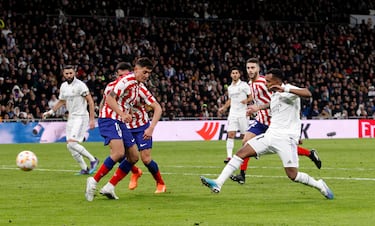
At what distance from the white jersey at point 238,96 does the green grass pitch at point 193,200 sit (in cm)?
292

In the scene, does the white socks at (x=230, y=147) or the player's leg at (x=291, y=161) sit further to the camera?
the white socks at (x=230, y=147)

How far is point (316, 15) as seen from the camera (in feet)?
187

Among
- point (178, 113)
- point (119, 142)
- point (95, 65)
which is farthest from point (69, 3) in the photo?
point (119, 142)

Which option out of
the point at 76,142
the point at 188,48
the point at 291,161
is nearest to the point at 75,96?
the point at 76,142

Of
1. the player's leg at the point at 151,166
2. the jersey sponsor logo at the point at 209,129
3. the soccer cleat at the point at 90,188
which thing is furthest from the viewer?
the jersey sponsor logo at the point at 209,129

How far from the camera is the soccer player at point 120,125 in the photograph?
45.3 ft

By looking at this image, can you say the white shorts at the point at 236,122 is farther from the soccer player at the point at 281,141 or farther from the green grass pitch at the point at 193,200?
the soccer player at the point at 281,141

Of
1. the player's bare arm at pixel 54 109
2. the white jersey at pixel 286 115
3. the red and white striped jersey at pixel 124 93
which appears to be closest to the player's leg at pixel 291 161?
the white jersey at pixel 286 115

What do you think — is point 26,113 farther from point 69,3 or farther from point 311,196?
point 311,196

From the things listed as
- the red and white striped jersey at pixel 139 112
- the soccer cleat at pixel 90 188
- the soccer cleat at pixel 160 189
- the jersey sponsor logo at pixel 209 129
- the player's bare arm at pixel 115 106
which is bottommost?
the jersey sponsor logo at pixel 209 129

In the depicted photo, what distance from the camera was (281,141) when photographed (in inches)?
527

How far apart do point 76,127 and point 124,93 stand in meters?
6.55

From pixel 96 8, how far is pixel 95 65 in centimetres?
660

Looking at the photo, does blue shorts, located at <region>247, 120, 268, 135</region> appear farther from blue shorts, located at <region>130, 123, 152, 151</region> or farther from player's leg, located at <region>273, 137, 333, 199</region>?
player's leg, located at <region>273, 137, 333, 199</region>
